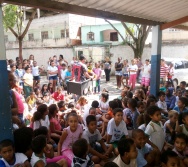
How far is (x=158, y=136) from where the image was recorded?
3.64m

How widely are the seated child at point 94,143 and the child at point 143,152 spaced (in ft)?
2.10

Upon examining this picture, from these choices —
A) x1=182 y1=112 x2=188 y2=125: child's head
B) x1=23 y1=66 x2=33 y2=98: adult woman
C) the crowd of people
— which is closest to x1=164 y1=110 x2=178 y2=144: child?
the crowd of people

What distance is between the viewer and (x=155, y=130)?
3629mm

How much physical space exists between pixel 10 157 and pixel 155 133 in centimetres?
218

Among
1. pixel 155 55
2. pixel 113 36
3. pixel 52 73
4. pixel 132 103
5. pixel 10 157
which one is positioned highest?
pixel 113 36

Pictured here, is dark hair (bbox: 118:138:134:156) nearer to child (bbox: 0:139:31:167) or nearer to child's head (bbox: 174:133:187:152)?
child's head (bbox: 174:133:187:152)

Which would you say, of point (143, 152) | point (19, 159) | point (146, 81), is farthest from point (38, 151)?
point (146, 81)

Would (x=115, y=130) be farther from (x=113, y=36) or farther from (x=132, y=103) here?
(x=113, y=36)

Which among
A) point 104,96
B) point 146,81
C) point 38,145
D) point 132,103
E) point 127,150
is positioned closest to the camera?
point 127,150

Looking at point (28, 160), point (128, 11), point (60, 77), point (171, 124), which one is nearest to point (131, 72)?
point (60, 77)

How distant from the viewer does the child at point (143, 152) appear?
10.4 ft

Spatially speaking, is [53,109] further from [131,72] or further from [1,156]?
[131,72]

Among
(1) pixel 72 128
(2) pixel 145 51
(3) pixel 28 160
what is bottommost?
(3) pixel 28 160

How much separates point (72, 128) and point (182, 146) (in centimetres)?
165
